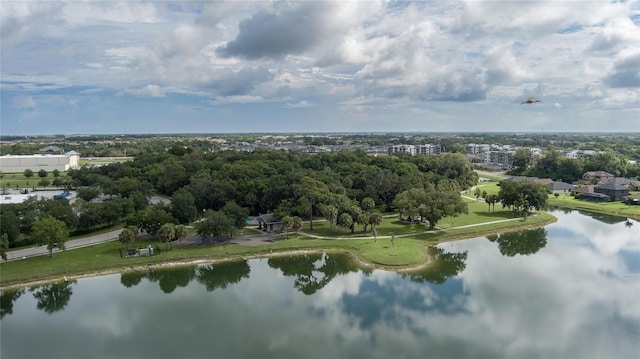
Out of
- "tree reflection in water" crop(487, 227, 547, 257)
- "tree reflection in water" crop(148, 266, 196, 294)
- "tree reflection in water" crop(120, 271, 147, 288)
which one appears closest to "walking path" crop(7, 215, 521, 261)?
"tree reflection in water" crop(148, 266, 196, 294)

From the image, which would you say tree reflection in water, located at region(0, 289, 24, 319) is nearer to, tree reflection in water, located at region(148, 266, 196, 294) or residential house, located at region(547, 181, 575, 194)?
tree reflection in water, located at region(148, 266, 196, 294)

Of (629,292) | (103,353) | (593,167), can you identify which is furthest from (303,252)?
(593,167)

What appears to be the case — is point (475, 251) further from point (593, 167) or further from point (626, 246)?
point (593, 167)

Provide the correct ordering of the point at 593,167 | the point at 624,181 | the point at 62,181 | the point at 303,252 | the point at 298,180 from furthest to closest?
the point at 593,167, the point at 62,181, the point at 624,181, the point at 298,180, the point at 303,252

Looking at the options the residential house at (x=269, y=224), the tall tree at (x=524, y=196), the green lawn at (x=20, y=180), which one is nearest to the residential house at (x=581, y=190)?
the tall tree at (x=524, y=196)

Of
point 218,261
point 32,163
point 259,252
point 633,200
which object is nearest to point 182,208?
point 218,261

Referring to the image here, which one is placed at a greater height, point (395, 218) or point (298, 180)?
point (298, 180)
